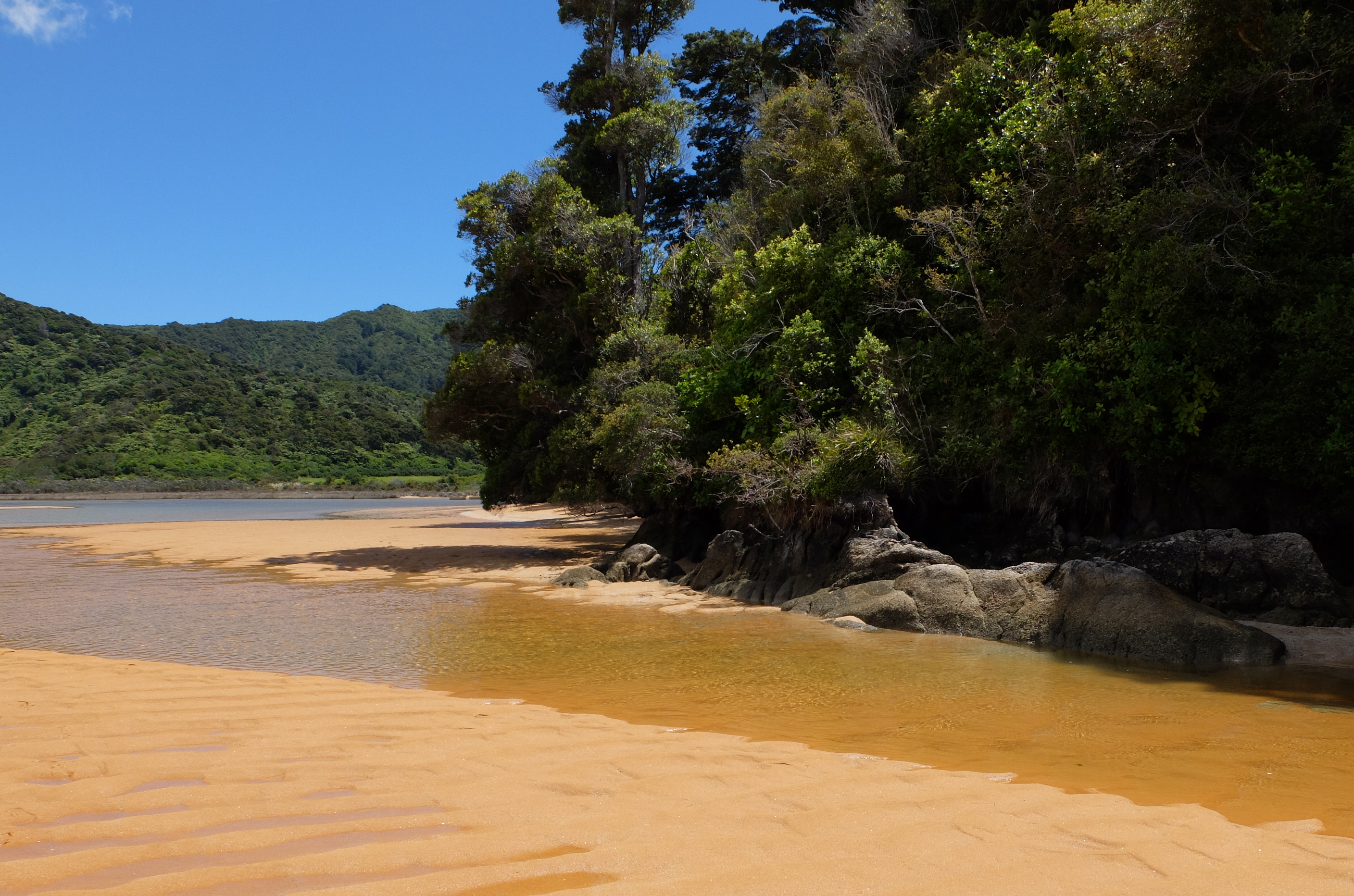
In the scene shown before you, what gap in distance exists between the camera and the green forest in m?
10.7

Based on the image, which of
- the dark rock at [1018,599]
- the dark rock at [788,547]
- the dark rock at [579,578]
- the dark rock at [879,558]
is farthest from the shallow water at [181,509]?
the dark rock at [1018,599]

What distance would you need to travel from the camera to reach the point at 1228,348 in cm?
1058

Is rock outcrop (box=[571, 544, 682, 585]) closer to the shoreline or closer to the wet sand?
the wet sand

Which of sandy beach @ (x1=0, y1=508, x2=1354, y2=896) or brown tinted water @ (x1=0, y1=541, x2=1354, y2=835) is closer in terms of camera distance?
sandy beach @ (x1=0, y1=508, x2=1354, y2=896)

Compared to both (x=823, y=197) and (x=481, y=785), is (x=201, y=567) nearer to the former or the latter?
(x=823, y=197)

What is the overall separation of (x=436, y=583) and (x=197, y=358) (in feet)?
306

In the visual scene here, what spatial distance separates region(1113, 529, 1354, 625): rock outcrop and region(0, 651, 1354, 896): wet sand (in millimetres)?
7216

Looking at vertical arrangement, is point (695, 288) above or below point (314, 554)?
above

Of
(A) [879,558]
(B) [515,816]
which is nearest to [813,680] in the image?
(A) [879,558]

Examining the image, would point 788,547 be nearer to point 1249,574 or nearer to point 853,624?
point 853,624

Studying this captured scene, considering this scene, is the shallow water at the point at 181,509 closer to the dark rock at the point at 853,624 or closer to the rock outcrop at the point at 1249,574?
the dark rock at the point at 853,624

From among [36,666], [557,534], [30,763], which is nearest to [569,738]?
[30,763]

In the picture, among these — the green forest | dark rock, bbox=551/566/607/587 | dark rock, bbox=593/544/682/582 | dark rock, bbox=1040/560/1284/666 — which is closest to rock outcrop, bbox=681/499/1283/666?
dark rock, bbox=1040/560/1284/666

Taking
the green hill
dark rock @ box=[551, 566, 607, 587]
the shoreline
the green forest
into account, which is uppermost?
the green hill
